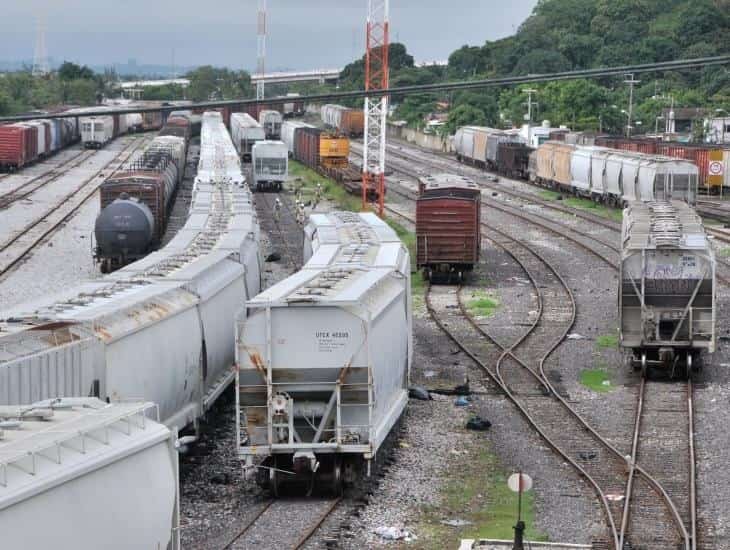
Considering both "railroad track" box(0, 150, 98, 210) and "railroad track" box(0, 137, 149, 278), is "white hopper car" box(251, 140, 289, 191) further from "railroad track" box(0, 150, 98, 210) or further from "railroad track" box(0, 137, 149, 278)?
"railroad track" box(0, 150, 98, 210)

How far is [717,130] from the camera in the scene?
306ft

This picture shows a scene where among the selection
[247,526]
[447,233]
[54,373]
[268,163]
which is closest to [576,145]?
[268,163]

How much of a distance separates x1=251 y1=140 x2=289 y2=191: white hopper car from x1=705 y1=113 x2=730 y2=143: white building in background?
36268mm

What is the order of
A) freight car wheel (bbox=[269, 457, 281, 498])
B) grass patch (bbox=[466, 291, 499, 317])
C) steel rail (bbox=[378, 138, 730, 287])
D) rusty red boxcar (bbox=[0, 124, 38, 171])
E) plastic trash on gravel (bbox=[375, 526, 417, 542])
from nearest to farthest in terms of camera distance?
plastic trash on gravel (bbox=[375, 526, 417, 542])
freight car wheel (bbox=[269, 457, 281, 498])
grass patch (bbox=[466, 291, 499, 317])
steel rail (bbox=[378, 138, 730, 287])
rusty red boxcar (bbox=[0, 124, 38, 171])

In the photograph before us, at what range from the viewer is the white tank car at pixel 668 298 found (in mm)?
24953

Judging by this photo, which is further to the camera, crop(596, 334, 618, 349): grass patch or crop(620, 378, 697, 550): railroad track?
crop(596, 334, 618, 349): grass patch

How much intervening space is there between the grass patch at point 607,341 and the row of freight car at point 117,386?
292 inches

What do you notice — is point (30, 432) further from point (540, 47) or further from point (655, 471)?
point (540, 47)

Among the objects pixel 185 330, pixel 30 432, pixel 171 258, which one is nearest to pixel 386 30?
pixel 171 258

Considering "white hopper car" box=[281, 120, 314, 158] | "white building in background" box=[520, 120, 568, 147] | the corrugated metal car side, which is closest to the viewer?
the corrugated metal car side

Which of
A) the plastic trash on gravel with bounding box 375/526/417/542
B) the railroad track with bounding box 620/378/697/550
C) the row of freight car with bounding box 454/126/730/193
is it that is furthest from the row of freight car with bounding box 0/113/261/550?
the row of freight car with bounding box 454/126/730/193

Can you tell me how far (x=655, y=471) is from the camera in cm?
1917

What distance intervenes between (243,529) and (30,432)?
5785 mm

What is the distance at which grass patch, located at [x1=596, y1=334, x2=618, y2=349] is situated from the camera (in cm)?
2856
